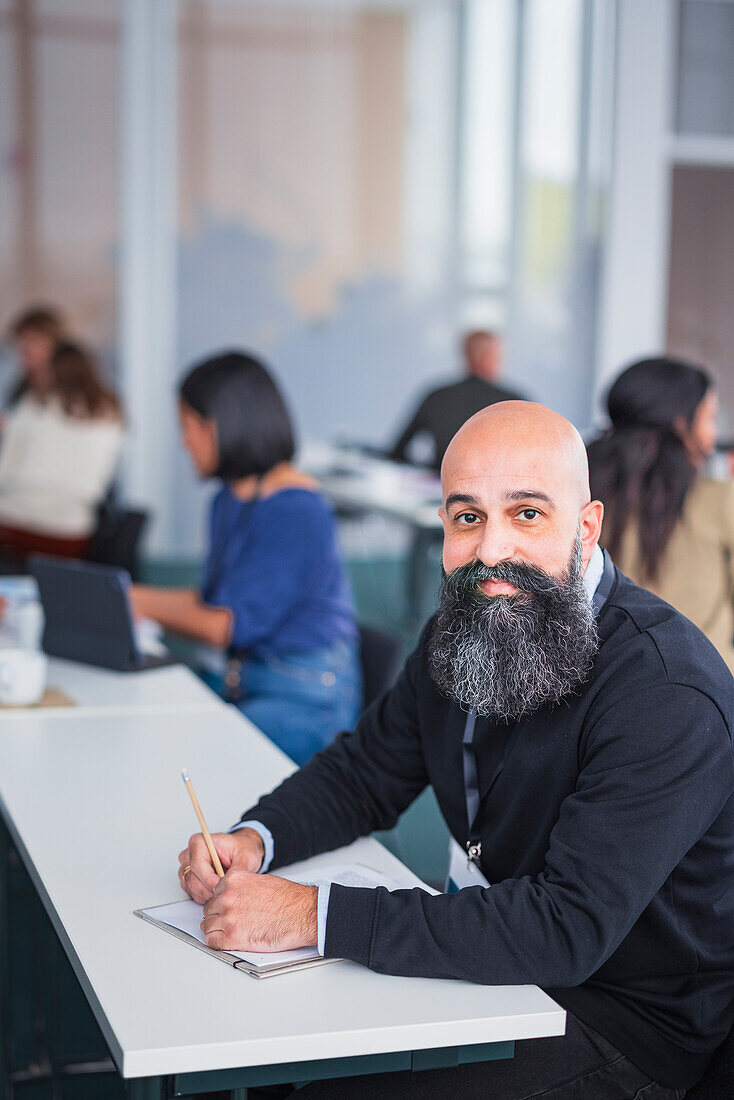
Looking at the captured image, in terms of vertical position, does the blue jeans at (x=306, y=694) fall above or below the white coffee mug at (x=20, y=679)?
below

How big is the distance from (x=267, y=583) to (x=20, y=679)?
0.68 metres

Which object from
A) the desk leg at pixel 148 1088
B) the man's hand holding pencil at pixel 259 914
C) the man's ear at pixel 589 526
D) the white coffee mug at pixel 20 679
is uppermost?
the man's ear at pixel 589 526

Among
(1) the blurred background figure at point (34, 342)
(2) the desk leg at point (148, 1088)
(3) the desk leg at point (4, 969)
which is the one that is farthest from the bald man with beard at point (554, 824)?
(1) the blurred background figure at point (34, 342)

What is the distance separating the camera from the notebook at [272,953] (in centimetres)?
142

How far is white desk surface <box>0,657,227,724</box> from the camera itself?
2.58 m

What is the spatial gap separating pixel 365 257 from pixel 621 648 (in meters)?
7.03

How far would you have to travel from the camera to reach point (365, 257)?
27.2 feet

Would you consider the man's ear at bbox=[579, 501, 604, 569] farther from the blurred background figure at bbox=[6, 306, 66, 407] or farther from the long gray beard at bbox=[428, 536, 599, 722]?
the blurred background figure at bbox=[6, 306, 66, 407]

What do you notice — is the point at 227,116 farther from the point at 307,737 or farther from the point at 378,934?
the point at 378,934

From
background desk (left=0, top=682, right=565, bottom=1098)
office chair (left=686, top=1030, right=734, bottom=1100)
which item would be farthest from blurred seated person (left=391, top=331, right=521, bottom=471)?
office chair (left=686, top=1030, right=734, bottom=1100)

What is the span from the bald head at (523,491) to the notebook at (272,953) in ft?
1.41

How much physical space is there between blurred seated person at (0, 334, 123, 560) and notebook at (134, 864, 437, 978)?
14.0ft

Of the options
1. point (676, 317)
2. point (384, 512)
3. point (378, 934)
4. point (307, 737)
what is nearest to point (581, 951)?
point (378, 934)

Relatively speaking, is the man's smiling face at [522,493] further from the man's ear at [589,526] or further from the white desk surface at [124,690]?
the white desk surface at [124,690]
